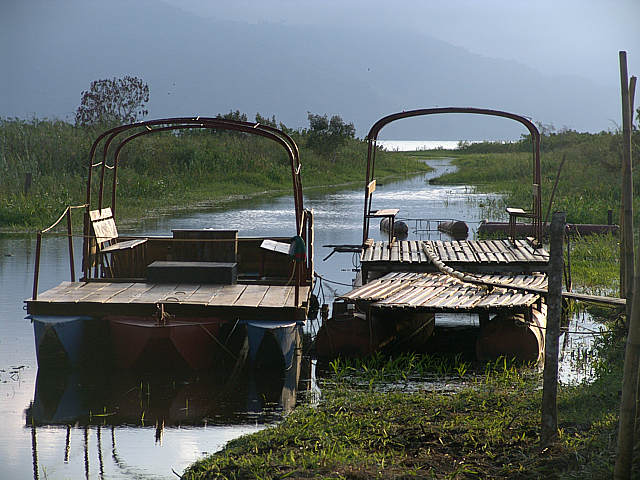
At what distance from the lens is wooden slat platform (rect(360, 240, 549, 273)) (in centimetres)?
1100

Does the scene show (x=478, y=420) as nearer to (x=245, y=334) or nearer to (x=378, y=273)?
(x=245, y=334)

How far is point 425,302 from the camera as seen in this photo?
878 centimetres

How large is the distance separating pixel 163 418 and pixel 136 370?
1425 mm

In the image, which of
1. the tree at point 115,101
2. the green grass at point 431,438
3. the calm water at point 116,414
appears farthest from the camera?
the tree at point 115,101

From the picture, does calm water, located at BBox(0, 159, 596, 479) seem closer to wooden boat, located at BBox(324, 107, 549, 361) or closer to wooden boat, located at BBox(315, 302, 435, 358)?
wooden boat, located at BBox(315, 302, 435, 358)

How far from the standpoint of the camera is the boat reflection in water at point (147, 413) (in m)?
6.04

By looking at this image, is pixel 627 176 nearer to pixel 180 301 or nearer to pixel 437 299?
pixel 437 299

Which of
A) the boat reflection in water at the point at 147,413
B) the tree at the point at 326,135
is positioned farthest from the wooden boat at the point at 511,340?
the tree at the point at 326,135

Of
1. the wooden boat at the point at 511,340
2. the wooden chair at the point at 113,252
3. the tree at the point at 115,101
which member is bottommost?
the wooden boat at the point at 511,340

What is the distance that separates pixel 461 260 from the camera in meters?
11.1

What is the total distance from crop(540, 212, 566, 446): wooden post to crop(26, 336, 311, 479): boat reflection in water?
2353 millimetres

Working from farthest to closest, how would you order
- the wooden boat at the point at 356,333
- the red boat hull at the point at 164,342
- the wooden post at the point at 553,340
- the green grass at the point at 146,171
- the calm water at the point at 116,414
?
the green grass at the point at 146,171
the wooden boat at the point at 356,333
the red boat hull at the point at 164,342
the calm water at the point at 116,414
the wooden post at the point at 553,340

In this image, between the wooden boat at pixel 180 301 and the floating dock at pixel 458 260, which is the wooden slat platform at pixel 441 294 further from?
the wooden boat at pixel 180 301

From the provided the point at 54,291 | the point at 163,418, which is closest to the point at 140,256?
the point at 54,291
